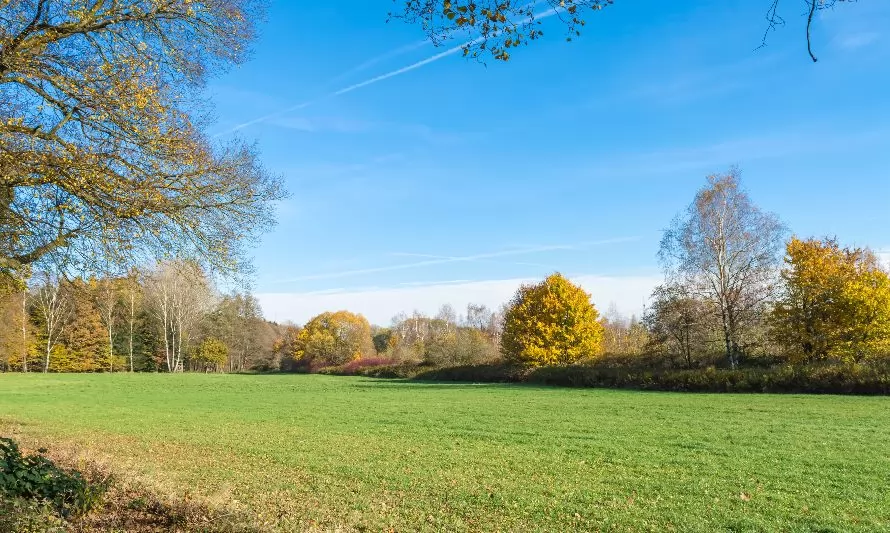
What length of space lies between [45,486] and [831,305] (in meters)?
A: 34.1

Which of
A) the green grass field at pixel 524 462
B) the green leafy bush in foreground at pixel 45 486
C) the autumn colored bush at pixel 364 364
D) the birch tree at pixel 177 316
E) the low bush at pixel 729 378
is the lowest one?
the autumn colored bush at pixel 364 364

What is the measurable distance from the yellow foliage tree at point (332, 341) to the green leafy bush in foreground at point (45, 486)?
70.7 meters

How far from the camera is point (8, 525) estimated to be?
518cm

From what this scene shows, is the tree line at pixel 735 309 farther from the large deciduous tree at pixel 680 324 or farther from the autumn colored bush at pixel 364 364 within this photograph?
the autumn colored bush at pixel 364 364

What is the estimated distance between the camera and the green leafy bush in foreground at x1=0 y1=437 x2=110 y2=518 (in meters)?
6.23

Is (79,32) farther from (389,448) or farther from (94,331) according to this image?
(94,331)

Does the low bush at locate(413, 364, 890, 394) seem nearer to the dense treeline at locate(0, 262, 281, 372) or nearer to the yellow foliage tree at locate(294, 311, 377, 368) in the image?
the dense treeline at locate(0, 262, 281, 372)

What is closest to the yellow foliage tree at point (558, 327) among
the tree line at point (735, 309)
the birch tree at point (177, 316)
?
the tree line at point (735, 309)

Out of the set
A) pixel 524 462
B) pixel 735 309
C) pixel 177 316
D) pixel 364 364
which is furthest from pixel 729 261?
pixel 177 316

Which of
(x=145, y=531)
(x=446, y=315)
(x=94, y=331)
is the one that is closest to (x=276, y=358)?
(x=94, y=331)

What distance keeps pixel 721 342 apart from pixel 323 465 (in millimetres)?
32008

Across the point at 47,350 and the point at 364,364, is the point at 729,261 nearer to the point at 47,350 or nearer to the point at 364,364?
the point at 364,364

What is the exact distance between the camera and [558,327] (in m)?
42.6

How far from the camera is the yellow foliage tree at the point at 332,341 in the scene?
78.2 metres
